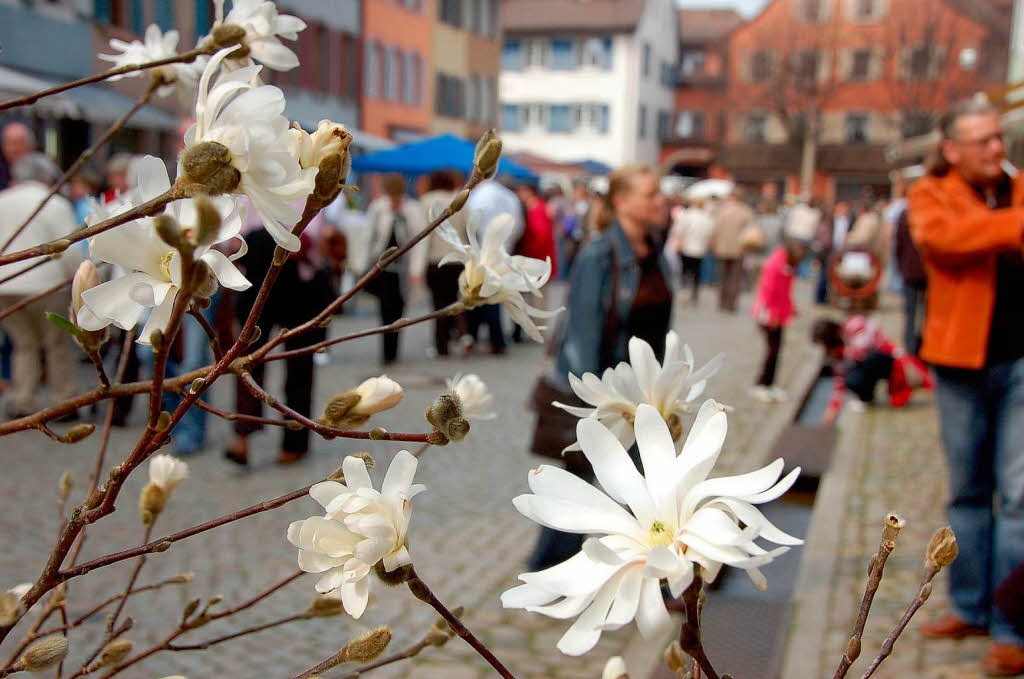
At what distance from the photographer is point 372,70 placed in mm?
25719

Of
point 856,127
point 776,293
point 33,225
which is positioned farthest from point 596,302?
point 856,127

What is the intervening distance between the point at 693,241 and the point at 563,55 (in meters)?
31.6

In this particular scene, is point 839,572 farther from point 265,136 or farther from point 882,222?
point 882,222

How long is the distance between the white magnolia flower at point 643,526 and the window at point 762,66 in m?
50.3

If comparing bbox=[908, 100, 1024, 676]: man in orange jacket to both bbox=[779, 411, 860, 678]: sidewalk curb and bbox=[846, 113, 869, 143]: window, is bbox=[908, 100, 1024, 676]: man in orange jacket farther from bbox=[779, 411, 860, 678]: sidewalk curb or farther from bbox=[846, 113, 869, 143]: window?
bbox=[846, 113, 869, 143]: window

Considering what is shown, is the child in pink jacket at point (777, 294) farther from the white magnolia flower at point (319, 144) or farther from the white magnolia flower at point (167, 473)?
the white magnolia flower at point (319, 144)

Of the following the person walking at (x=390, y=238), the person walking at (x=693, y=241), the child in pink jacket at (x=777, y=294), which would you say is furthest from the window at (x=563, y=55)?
the child in pink jacket at (x=777, y=294)

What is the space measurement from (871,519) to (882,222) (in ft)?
40.6

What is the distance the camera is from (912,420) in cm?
809

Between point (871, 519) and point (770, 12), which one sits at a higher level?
point (770, 12)

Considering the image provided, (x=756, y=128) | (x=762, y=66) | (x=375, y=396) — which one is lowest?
(x=375, y=396)

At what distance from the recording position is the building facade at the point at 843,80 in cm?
4478

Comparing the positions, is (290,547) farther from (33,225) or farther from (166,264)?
(166,264)

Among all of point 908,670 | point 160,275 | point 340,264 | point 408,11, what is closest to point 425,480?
point 340,264
